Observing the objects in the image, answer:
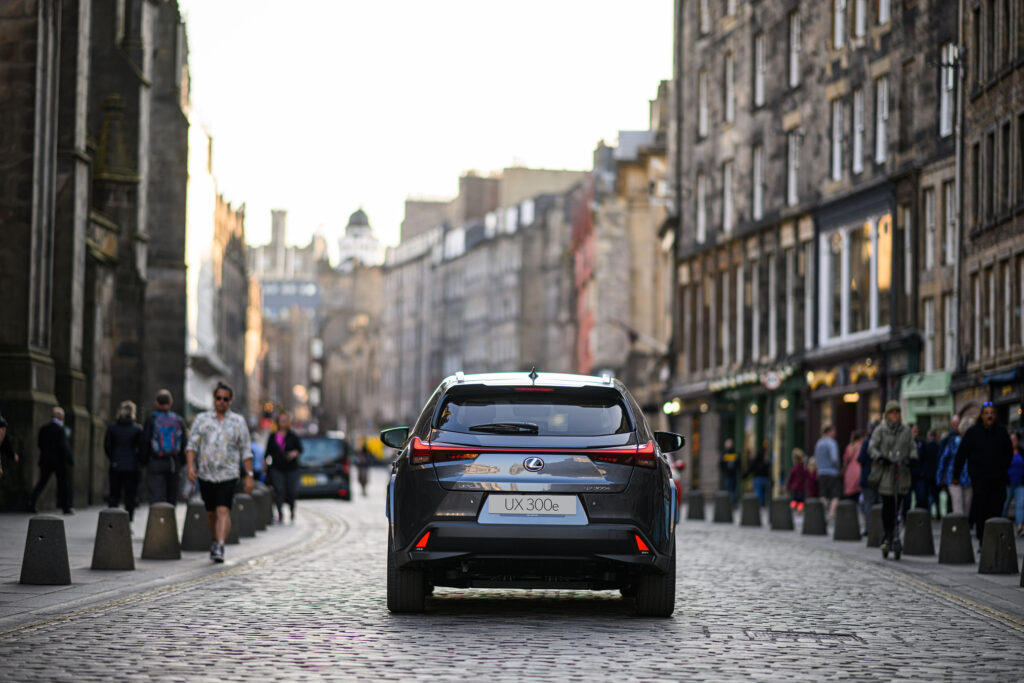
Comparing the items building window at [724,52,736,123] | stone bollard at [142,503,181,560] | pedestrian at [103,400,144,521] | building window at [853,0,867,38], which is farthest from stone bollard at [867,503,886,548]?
building window at [724,52,736,123]

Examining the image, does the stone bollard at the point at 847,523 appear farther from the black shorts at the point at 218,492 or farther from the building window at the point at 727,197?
the building window at the point at 727,197

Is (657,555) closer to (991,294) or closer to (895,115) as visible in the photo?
(991,294)

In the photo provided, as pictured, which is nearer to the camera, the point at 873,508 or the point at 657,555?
the point at 657,555

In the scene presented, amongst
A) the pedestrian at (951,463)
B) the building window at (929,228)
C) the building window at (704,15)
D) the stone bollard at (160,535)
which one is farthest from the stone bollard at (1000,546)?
the building window at (704,15)

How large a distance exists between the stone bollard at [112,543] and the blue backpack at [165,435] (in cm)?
646

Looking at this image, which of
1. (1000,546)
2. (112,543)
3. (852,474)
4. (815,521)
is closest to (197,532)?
(112,543)

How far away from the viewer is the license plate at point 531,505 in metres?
12.7

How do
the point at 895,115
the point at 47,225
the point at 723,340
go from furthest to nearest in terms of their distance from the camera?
the point at 723,340 → the point at 895,115 → the point at 47,225

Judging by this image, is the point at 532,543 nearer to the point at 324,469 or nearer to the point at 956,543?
the point at 956,543

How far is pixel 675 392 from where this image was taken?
6444 cm

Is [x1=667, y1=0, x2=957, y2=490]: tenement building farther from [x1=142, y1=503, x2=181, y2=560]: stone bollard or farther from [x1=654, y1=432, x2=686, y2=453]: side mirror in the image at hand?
[x1=654, y1=432, x2=686, y2=453]: side mirror

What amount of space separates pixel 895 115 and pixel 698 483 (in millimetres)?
19821

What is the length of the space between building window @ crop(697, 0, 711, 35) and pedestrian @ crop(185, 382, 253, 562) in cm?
4355

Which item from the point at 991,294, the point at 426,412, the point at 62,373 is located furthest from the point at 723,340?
the point at 426,412
